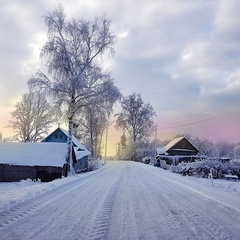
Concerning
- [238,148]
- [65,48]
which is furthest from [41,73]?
[238,148]

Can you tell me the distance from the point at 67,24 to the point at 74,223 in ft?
83.7

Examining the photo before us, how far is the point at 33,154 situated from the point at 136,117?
3619cm

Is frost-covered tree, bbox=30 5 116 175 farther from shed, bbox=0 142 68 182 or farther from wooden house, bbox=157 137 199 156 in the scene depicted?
wooden house, bbox=157 137 199 156

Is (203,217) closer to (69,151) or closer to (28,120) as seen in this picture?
(69,151)

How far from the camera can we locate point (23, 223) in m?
6.36

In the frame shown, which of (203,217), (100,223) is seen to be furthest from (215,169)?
(100,223)

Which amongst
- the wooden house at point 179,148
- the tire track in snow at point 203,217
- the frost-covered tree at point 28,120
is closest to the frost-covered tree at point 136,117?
the wooden house at point 179,148

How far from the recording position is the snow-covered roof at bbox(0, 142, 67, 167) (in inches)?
1179

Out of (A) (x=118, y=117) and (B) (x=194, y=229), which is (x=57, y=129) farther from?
(B) (x=194, y=229)

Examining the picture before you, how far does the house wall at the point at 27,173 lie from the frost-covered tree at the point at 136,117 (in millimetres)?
37398

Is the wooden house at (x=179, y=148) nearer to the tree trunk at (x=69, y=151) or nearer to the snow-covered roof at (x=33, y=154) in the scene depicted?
the snow-covered roof at (x=33, y=154)

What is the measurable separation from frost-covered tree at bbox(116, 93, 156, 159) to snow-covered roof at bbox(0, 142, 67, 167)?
33410 mm

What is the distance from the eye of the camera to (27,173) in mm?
29656

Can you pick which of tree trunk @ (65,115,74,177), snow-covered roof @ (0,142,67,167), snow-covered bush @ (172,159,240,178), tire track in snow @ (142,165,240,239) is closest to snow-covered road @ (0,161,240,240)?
tire track in snow @ (142,165,240,239)
